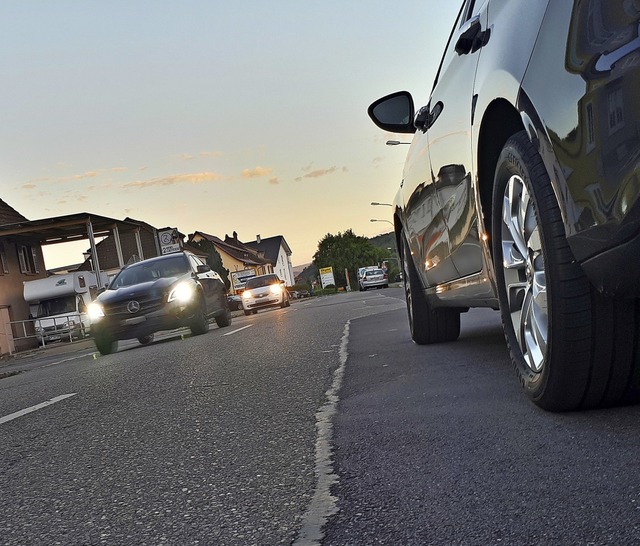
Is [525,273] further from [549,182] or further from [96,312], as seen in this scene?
[96,312]

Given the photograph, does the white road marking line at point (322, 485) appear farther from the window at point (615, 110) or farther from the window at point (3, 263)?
the window at point (3, 263)

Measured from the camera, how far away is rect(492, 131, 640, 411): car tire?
2.44 metres

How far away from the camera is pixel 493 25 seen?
2891 millimetres

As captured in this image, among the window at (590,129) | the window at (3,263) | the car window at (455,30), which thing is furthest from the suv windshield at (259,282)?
the window at (590,129)

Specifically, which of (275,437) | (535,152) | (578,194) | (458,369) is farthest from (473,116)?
(458,369)

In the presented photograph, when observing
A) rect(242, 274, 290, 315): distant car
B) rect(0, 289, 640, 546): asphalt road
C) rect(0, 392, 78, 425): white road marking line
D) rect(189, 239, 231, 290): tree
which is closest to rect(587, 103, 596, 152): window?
rect(0, 289, 640, 546): asphalt road

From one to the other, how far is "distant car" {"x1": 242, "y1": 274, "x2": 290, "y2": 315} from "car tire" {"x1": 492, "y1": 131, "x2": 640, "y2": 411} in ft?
92.2

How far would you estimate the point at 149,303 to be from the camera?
13.1m

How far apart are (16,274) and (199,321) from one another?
2474 cm

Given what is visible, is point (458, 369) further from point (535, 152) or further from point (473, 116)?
point (535, 152)

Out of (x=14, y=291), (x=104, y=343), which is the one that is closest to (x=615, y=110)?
(x=104, y=343)

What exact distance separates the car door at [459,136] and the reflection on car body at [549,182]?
1cm

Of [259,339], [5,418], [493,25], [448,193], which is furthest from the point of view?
[259,339]

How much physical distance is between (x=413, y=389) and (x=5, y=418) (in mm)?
2818
